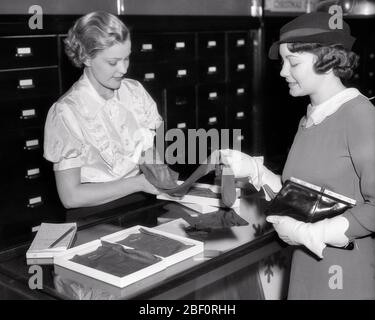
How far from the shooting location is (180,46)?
14.8 ft

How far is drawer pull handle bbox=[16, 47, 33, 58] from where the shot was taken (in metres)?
3.52

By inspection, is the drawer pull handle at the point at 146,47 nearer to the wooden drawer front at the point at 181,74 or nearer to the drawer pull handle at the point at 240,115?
the wooden drawer front at the point at 181,74

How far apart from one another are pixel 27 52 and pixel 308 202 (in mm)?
2538

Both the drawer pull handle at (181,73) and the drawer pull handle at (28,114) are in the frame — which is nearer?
the drawer pull handle at (28,114)

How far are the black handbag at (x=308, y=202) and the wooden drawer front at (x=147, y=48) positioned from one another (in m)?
2.67

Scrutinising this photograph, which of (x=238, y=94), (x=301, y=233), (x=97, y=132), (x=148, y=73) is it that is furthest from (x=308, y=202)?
(x=238, y=94)

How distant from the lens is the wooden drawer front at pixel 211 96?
480 centimetres

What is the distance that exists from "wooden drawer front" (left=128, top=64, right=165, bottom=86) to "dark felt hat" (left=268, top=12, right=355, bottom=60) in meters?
2.49

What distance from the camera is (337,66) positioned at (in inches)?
68.9

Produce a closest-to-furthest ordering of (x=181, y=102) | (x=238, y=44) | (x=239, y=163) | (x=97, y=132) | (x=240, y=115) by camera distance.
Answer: (x=239, y=163) → (x=97, y=132) → (x=181, y=102) → (x=238, y=44) → (x=240, y=115)

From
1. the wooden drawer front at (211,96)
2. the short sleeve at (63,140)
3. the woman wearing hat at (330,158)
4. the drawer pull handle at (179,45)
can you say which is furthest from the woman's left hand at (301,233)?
the wooden drawer front at (211,96)

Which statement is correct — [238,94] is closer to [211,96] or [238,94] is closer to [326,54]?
[211,96]

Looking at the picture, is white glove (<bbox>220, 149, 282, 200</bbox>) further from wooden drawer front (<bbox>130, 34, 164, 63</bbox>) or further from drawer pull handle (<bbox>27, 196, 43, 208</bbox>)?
wooden drawer front (<bbox>130, 34, 164, 63</bbox>)

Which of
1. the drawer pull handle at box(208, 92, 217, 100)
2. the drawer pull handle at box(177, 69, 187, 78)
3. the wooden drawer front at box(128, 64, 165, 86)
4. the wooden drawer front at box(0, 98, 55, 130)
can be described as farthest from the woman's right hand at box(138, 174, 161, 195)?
the drawer pull handle at box(208, 92, 217, 100)
